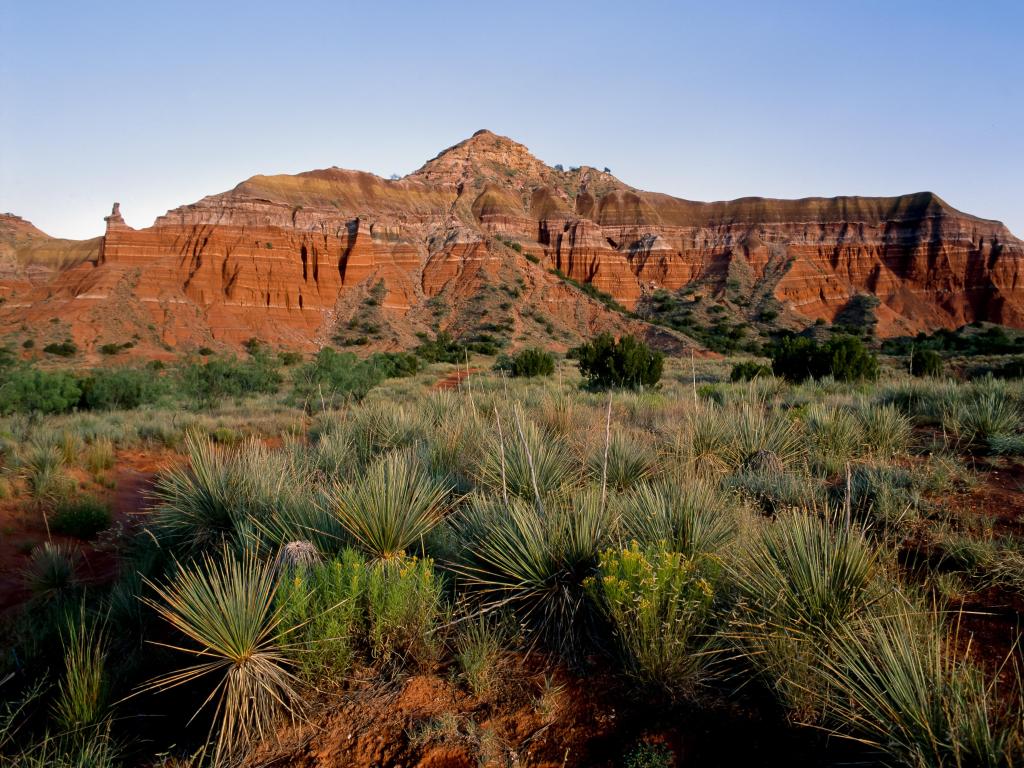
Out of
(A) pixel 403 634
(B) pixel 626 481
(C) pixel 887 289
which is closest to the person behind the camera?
(A) pixel 403 634

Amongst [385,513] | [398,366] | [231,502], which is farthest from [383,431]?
[398,366]

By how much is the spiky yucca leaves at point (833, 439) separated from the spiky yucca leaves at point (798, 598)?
10.7ft

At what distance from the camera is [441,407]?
1002 cm

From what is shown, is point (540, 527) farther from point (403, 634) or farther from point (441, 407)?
point (441, 407)

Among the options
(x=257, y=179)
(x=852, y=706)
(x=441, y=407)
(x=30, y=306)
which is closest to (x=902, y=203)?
(x=257, y=179)

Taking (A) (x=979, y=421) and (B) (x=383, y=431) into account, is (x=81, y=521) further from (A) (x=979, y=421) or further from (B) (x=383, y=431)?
(A) (x=979, y=421)

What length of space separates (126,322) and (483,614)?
53010 millimetres

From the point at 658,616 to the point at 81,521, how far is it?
7836mm

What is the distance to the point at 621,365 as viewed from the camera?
18094 millimetres

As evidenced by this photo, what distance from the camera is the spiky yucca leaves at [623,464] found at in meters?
5.92

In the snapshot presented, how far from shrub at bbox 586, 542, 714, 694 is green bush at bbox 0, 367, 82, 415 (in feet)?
57.9

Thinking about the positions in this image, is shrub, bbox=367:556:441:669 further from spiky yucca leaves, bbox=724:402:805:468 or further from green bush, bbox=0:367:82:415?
green bush, bbox=0:367:82:415

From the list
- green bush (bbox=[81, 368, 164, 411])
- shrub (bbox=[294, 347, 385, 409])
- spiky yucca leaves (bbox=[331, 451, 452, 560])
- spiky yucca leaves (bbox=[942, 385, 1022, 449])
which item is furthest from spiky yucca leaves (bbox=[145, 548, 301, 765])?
green bush (bbox=[81, 368, 164, 411])

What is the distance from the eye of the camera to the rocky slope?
5188cm
